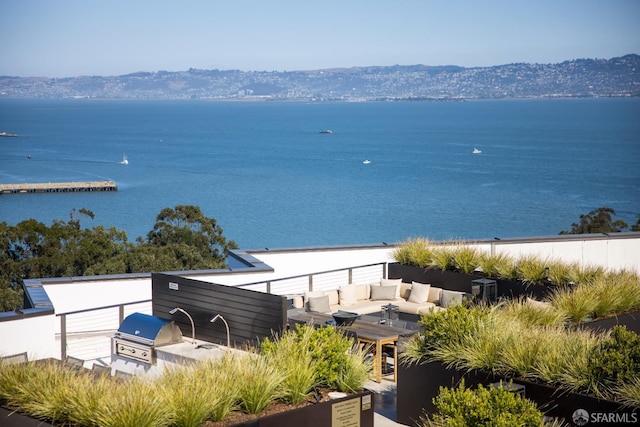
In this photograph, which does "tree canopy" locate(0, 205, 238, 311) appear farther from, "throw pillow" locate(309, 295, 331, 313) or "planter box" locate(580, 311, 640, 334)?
"planter box" locate(580, 311, 640, 334)

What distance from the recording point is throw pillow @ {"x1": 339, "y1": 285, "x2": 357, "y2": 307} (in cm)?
1183

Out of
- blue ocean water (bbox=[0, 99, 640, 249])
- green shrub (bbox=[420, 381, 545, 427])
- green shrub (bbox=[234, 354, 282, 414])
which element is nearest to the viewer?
green shrub (bbox=[420, 381, 545, 427])

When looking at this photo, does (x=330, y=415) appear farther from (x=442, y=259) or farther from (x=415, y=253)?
(x=415, y=253)

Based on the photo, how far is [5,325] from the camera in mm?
8922

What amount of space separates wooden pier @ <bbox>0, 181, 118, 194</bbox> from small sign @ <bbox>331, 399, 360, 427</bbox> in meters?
78.3

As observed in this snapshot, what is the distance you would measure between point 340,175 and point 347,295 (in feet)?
267

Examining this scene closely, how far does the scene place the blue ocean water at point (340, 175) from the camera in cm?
7106

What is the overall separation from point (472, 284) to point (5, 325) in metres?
5.44

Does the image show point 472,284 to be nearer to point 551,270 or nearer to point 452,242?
point 551,270

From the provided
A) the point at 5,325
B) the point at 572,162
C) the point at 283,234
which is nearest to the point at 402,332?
the point at 5,325

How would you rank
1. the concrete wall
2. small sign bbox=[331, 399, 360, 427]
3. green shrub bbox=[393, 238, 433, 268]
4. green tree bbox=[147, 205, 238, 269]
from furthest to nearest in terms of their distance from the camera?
green tree bbox=[147, 205, 238, 269]
green shrub bbox=[393, 238, 433, 268]
the concrete wall
small sign bbox=[331, 399, 360, 427]

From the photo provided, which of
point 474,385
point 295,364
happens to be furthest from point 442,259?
point 295,364

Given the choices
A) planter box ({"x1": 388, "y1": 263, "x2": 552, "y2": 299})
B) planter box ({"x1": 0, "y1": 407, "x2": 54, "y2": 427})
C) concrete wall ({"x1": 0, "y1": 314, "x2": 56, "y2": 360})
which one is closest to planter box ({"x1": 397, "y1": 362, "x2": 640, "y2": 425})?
planter box ({"x1": 0, "y1": 407, "x2": 54, "y2": 427})

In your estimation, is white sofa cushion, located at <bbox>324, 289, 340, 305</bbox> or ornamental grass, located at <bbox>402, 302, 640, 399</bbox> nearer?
ornamental grass, located at <bbox>402, 302, 640, 399</bbox>
